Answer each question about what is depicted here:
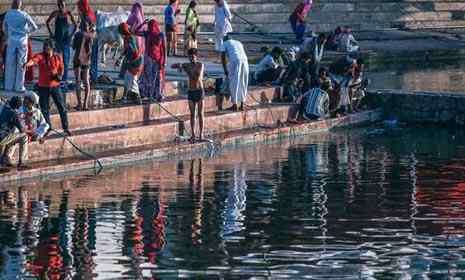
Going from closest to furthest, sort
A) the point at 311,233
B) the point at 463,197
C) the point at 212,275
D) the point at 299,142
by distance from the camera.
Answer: the point at 212,275, the point at 311,233, the point at 463,197, the point at 299,142

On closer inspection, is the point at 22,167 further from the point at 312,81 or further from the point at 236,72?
the point at 312,81

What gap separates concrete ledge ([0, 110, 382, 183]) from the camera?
86.9 ft

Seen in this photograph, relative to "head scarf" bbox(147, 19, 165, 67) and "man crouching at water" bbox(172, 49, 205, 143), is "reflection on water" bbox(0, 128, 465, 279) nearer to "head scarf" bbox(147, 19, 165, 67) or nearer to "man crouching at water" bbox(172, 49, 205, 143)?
"man crouching at water" bbox(172, 49, 205, 143)

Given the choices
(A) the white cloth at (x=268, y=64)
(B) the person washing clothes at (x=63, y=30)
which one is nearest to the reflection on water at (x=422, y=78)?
(A) the white cloth at (x=268, y=64)

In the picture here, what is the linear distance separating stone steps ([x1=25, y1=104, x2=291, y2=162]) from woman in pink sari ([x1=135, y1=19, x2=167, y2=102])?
715 mm

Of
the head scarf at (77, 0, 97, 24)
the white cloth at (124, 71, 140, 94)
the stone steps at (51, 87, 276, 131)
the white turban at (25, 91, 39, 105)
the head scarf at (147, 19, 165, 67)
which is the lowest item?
the stone steps at (51, 87, 276, 131)

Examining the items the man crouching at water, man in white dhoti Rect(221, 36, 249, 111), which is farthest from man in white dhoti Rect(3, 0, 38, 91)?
man in white dhoti Rect(221, 36, 249, 111)

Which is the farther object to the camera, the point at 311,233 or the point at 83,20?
the point at 83,20

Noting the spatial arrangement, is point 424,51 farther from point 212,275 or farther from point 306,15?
point 212,275

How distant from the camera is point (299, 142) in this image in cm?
3238

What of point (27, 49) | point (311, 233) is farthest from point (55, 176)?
point (311, 233)

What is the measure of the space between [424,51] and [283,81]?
12414mm

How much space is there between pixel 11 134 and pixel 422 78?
19.0 m

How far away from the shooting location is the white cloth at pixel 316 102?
112 feet
